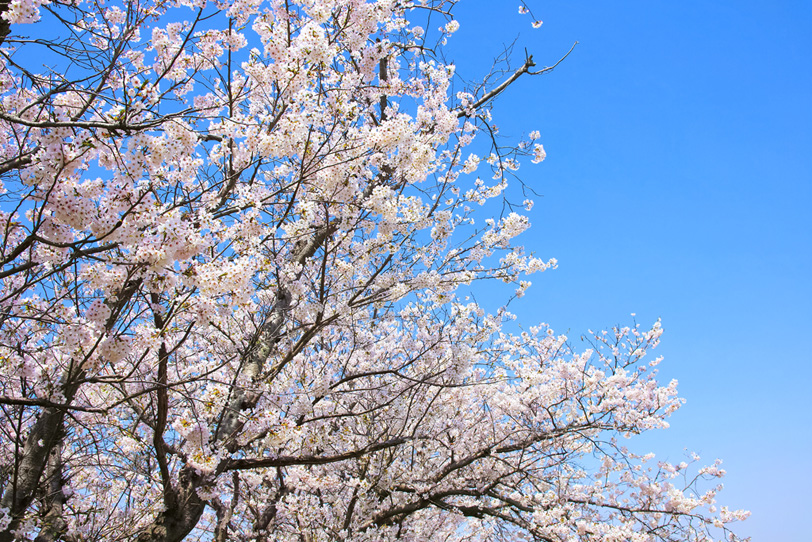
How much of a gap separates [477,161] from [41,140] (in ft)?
14.7

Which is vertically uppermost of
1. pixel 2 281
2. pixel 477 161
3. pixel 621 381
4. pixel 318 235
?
pixel 477 161

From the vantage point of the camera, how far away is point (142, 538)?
437cm

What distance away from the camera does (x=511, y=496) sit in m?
6.96

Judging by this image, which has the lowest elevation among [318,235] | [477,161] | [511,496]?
[511,496]

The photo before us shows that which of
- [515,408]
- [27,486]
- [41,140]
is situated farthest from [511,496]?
[41,140]

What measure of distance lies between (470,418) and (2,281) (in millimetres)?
6588

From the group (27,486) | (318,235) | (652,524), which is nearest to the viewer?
(27,486)

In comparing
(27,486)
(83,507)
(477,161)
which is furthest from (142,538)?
(477,161)

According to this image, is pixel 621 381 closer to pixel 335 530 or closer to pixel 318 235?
pixel 335 530

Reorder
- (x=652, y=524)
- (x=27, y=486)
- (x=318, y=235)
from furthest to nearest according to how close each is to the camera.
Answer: (x=652, y=524) → (x=318, y=235) → (x=27, y=486)

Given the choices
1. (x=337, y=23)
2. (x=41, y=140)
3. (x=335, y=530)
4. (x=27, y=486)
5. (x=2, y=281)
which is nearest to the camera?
(x=41, y=140)

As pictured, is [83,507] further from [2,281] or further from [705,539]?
[705,539]

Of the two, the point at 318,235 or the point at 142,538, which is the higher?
the point at 318,235

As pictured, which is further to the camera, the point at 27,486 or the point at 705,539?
the point at 705,539
